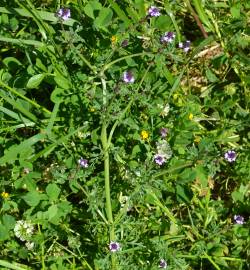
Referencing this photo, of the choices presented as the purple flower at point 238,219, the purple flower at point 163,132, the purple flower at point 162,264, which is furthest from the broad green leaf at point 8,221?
the purple flower at point 238,219

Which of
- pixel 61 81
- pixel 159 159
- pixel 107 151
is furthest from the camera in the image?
pixel 61 81

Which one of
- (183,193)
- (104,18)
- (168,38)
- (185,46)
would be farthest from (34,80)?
(183,193)

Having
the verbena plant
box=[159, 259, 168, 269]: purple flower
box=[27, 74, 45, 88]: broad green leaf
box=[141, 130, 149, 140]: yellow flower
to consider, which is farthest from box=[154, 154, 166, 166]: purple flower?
box=[27, 74, 45, 88]: broad green leaf

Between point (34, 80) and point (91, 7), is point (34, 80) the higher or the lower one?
the lower one

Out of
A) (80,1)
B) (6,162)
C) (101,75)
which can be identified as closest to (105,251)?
(6,162)

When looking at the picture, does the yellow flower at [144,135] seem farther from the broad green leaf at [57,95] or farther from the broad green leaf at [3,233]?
the broad green leaf at [3,233]

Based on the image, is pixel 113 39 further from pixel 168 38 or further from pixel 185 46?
pixel 185 46

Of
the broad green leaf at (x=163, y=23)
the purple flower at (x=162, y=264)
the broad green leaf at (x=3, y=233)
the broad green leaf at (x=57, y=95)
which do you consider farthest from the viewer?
the broad green leaf at (x=163, y=23)
